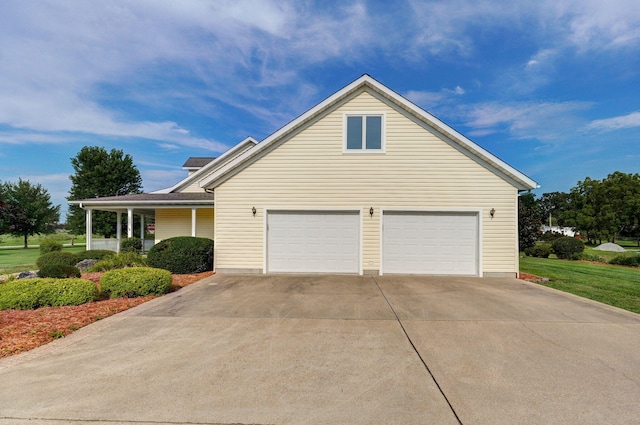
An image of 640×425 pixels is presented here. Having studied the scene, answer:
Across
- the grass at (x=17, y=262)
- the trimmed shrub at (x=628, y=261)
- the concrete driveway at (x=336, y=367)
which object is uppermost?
the concrete driveway at (x=336, y=367)

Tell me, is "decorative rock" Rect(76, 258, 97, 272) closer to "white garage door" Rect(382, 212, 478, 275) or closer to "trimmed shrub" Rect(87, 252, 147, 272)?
"trimmed shrub" Rect(87, 252, 147, 272)

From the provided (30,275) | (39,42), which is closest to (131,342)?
(30,275)

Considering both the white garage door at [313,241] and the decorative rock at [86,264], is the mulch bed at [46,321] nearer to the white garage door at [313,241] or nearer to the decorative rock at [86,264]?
the white garage door at [313,241]

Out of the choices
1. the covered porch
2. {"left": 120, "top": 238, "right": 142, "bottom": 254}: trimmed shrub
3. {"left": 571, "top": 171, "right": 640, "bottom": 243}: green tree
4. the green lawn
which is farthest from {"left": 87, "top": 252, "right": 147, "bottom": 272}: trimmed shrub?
{"left": 571, "top": 171, "right": 640, "bottom": 243}: green tree

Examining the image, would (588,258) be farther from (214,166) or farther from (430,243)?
(214,166)

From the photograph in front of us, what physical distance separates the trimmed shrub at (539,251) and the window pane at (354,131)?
16470 mm

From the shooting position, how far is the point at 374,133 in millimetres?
10742

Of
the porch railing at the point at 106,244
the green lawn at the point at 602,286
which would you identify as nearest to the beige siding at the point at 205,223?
the porch railing at the point at 106,244

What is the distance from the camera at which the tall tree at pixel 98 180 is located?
106 feet

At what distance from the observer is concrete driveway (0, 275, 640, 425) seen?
2811 mm

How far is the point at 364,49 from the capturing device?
537 inches

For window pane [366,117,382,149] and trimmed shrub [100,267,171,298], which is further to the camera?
window pane [366,117,382,149]

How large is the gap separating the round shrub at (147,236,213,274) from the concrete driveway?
4154 mm

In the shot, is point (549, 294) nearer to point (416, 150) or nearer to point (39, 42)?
point (416, 150)
